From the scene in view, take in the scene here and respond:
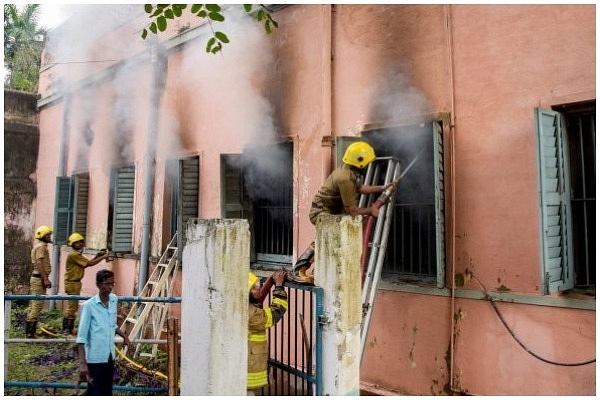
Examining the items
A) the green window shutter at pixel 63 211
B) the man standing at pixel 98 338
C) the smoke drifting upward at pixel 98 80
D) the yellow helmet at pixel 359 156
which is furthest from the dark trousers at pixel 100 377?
the green window shutter at pixel 63 211

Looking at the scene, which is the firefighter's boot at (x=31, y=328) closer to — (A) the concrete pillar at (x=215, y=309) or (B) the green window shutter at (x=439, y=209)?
(A) the concrete pillar at (x=215, y=309)

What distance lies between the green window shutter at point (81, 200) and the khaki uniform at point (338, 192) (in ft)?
24.9

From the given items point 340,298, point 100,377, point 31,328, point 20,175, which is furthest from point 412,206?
point 20,175

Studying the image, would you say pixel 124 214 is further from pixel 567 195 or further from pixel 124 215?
pixel 567 195

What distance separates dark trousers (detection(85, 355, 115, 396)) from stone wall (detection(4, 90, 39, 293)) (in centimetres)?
912

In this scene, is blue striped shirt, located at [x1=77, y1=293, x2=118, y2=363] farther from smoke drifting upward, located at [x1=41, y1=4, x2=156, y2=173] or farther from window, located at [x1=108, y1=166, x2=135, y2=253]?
smoke drifting upward, located at [x1=41, y1=4, x2=156, y2=173]

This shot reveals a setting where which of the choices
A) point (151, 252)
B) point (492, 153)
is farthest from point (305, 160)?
point (151, 252)

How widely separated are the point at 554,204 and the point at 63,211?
10.2 meters

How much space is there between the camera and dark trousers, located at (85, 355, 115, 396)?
4113mm

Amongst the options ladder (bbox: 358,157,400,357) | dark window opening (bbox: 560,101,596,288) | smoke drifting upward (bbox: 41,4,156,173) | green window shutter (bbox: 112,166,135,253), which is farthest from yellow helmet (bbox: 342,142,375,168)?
smoke drifting upward (bbox: 41,4,156,173)

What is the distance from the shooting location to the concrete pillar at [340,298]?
11.0 feet

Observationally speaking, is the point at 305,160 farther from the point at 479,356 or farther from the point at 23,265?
the point at 23,265

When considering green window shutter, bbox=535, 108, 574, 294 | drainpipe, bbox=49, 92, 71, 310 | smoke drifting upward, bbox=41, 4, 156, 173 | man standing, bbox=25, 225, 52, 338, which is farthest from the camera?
drainpipe, bbox=49, 92, 71, 310

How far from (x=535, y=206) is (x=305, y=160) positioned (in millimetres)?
2853
